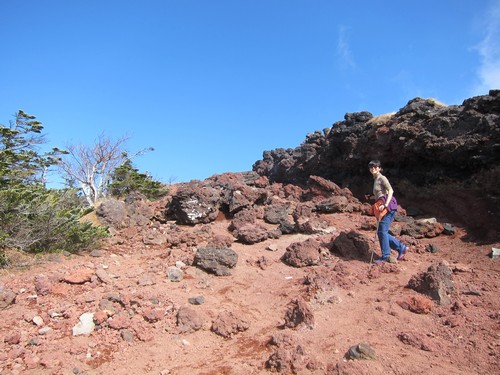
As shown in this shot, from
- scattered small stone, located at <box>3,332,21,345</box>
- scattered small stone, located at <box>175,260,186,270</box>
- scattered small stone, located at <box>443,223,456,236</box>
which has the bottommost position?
scattered small stone, located at <box>3,332,21,345</box>

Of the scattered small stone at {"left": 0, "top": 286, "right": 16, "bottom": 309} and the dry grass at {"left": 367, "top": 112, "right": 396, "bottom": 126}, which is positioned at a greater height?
the dry grass at {"left": 367, "top": 112, "right": 396, "bottom": 126}

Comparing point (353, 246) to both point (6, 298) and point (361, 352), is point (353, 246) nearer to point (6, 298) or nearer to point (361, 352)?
point (361, 352)

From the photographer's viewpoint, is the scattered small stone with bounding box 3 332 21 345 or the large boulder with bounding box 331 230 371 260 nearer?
the scattered small stone with bounding box 3 332 21 345

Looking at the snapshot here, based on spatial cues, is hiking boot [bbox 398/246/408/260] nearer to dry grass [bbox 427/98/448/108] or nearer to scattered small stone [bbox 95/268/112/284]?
scattered small stone [bbox 95/268/112/284]

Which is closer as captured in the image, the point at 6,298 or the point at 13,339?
the point at 13,339

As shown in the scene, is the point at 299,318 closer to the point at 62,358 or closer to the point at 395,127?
the point at 62,358

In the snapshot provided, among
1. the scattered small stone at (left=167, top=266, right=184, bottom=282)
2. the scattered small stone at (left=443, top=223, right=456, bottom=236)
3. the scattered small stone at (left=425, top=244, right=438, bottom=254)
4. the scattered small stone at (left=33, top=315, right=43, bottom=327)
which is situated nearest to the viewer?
the scattered small stone at (left=33, top=315, right=43, bottom=327)

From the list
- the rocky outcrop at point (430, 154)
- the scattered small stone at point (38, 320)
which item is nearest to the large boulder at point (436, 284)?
the rocky outcrop at point (430, 154)

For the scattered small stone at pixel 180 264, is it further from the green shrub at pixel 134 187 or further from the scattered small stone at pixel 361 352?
the green shrub at pixel 134 187

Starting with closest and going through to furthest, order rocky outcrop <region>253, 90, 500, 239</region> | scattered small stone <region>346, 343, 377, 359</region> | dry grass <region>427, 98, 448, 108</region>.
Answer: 1. scattered small stone <region>346, 343, 377, 359</region>
2. rocky outcrop <region>253, 90, 500, 239</region>
3. dry grass <region>427, 98, 448, 108</region>

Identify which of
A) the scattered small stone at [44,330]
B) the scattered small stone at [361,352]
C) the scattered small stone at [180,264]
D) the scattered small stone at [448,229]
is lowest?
the scattered small stone at [44,330]

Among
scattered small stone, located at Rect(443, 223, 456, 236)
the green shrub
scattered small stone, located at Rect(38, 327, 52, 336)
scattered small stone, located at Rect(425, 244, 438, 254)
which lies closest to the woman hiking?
scattered small stone, located at Rect(425, 244, 438, 254)

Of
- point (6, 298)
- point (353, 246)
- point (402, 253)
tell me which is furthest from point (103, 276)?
point (402, 253)

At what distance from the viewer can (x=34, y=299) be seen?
4730 mm
